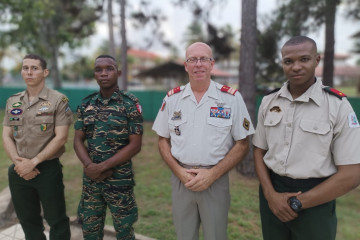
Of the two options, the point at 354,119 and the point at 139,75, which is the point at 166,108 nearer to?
the point at 354,119

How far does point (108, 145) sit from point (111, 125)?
0.56 ft

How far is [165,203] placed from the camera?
4293 millimetres

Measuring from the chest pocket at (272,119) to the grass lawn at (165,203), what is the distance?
5.49ft

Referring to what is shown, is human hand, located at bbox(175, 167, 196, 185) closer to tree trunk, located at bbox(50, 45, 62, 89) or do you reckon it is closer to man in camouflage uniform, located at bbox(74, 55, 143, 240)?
man in camouflage uniform, located at bbox(74, 55, 143, 240)

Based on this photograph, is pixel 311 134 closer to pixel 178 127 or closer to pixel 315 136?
pixel 315 136

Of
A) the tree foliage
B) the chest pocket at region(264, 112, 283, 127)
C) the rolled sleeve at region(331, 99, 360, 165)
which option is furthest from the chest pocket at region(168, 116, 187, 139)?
the tree foliage

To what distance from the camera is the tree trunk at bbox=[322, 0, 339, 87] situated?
6.02m

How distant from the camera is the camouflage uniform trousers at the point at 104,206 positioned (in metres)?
2.32

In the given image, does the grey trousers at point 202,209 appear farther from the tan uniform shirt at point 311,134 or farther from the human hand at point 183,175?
the tan uniform shirt at point 311,134

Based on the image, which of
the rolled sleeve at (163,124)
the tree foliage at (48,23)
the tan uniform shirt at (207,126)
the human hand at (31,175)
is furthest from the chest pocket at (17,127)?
the tree foliage at (48,23)

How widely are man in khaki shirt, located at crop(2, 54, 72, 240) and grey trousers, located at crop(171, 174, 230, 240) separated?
114cm

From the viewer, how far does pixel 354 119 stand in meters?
1.64

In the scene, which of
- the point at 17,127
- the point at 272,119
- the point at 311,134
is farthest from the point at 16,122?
the point at 311,134

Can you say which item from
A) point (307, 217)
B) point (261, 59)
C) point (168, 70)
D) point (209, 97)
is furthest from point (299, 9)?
point (168, 70)
